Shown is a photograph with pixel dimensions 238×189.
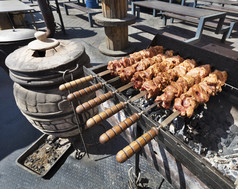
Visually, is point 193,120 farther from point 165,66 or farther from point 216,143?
point 165,66

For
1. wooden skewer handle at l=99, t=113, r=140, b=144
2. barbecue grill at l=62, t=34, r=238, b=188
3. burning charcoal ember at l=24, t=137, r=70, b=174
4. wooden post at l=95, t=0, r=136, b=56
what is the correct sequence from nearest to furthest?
wooden skewer handle at l=99, t=113, r=140, b=144 < barbecue grill at l=62, t=34, r=238, b=188 < burning charcoal ember at l=24, t=137, r=70, b=174 < wooden post at l=95, t=0, r=136, b=56

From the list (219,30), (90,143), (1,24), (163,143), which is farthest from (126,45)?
(1,24)

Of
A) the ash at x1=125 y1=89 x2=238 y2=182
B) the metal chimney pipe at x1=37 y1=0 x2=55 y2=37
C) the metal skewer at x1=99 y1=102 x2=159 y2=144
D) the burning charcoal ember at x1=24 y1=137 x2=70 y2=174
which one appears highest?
the metal chimney pipe at x1=37 y1=0 x2=55 y2=37

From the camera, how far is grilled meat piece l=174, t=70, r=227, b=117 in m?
2.13

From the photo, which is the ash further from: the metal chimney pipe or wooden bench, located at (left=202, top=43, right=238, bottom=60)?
the metal chimney pipe

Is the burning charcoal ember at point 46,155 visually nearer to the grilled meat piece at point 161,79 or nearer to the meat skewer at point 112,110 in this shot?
the meat skewer at point 112,110

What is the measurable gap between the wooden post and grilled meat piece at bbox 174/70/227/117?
4.24m

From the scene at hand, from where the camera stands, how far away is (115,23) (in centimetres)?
562

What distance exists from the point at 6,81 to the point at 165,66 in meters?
6.70

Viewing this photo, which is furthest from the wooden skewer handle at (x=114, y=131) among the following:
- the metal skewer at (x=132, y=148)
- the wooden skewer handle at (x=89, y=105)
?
the wooden skewer handle at (x=89, y=105)

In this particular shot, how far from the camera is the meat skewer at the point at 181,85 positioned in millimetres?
2322

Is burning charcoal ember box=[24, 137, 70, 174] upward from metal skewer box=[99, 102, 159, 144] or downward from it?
downward

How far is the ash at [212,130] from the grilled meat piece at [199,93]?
17.7 inches

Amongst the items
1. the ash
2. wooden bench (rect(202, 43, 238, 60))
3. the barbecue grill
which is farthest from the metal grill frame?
wooden bench (rect(202, 43, 238, 60))
